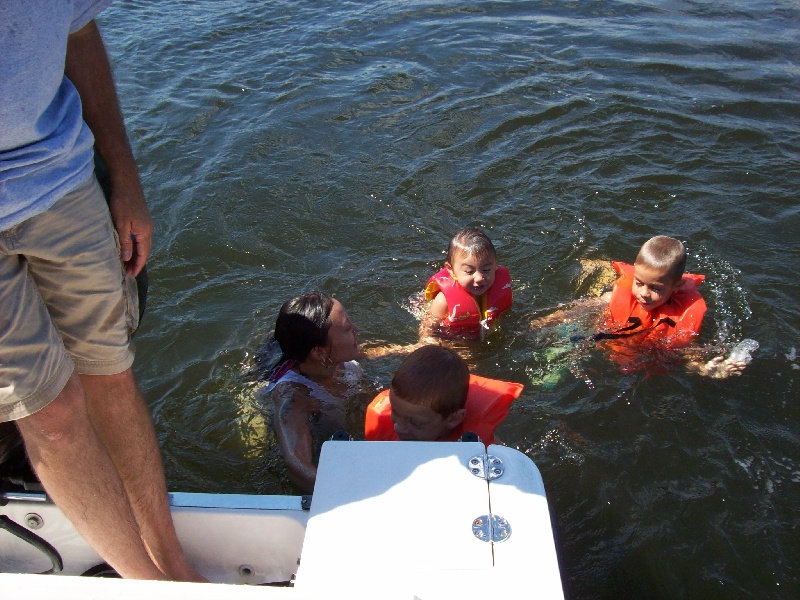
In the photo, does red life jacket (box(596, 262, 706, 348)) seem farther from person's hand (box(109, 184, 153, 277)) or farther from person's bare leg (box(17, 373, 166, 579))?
person's bare leg (box(17, 373, 166, 579))

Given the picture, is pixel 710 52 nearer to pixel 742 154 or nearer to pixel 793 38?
pixel 793 38

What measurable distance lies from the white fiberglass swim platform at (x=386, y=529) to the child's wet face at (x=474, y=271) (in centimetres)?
251

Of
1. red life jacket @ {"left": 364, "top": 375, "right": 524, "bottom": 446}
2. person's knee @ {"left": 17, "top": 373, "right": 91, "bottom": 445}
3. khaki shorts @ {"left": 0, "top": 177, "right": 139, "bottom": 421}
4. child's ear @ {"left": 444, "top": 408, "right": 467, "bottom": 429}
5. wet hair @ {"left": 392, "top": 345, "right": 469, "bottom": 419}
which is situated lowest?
red life jacket @ {"left": 364, "top": 375, "right": 524, "bottom": 446}

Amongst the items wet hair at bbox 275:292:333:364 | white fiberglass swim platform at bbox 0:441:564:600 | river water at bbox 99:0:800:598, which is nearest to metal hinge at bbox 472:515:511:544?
white fiberglass swim platform at bbox 0:441:564:600

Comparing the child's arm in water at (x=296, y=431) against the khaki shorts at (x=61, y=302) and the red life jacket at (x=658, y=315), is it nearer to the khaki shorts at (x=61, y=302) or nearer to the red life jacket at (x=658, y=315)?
the khaki shorts at (x=61, y=302)

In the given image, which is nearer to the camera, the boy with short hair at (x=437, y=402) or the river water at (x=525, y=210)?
the boy with short hair at (x=437, y=402)

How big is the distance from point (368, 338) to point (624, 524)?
1.99m

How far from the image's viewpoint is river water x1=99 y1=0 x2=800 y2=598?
3.72m

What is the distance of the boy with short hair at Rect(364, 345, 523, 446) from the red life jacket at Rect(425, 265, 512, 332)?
1408mm

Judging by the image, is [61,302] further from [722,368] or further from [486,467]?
[722,368]

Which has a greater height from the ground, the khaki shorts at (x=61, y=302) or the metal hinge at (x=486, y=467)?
the khaki shorts at (x=61, y=302)

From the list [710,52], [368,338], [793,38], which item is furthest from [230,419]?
[793,38]

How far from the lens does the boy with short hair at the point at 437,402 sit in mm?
3164

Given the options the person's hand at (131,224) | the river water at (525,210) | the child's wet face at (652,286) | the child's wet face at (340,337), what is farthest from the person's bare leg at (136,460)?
the child's wet face at (652,286)
